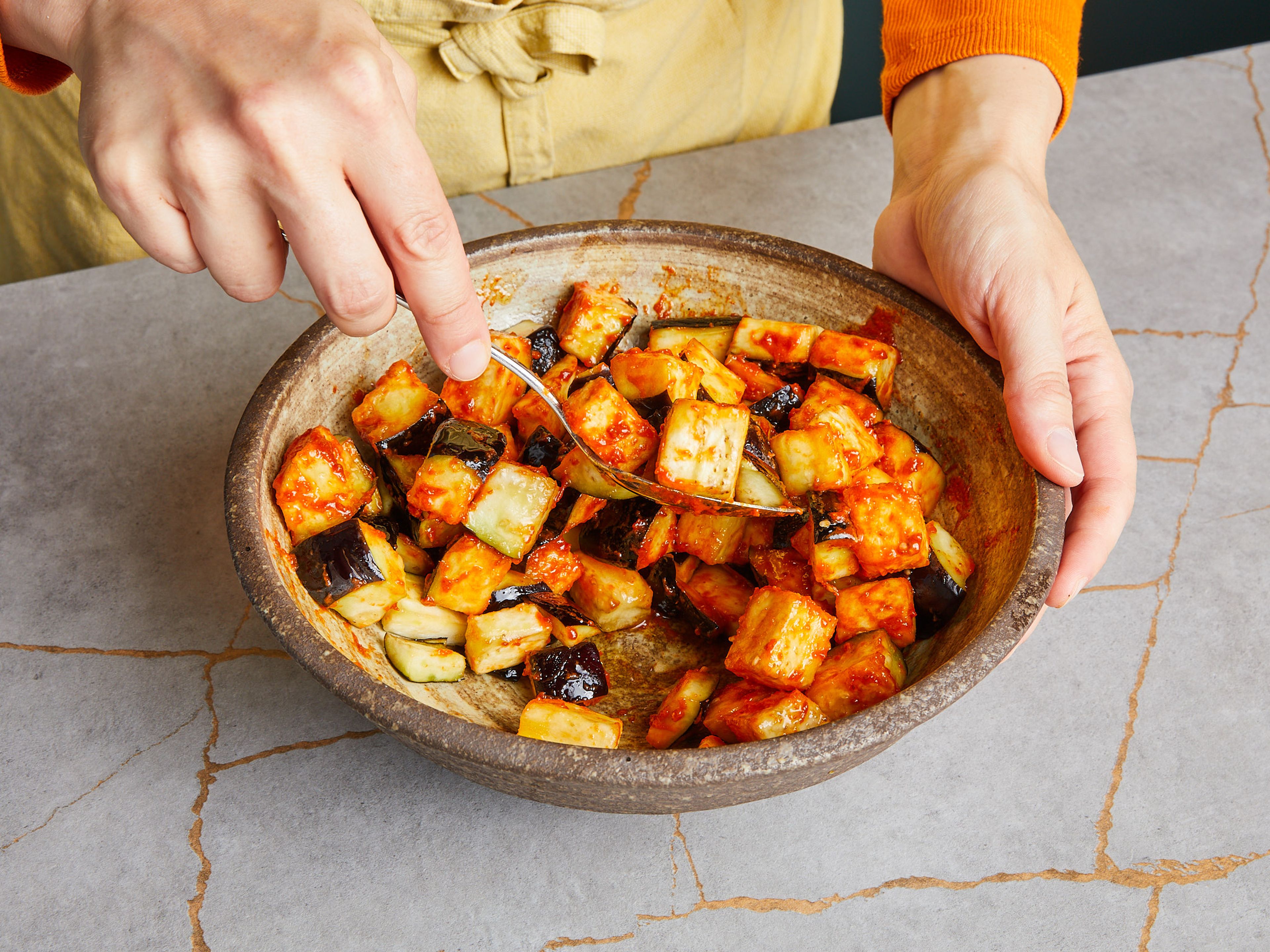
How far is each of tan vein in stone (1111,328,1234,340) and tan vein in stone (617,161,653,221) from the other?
104 centimetres

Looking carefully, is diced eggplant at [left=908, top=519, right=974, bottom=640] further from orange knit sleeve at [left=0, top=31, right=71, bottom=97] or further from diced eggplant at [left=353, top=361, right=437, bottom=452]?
orange knit sleeve at [left=0, top=31, right=71, bottom=97]

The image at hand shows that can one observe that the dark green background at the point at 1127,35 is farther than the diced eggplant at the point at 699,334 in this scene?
Yes

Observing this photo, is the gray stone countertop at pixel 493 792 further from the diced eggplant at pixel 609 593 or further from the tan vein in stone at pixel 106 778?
the diced eggplant at pixel 609 593

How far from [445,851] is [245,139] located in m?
0.87

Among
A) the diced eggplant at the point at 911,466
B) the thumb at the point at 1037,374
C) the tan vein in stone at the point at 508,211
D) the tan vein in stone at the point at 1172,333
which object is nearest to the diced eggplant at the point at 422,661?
the diced eggplant at the point at 911,466

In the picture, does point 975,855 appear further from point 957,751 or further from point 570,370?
point 570,370

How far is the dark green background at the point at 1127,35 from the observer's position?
415cm

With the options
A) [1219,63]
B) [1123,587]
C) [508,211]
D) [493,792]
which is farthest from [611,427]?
[1219,63]

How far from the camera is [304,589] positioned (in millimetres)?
1118

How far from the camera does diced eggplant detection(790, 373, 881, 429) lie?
1329mm

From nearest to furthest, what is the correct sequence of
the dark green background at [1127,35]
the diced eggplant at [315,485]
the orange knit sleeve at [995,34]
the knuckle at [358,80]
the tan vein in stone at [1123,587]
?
the knuckle at [358,80], the diced eggplant at [315,485], the tan vein in stone at [1123,587], the orange knit sleeve at [995,34], the dark green background at [1127,35]

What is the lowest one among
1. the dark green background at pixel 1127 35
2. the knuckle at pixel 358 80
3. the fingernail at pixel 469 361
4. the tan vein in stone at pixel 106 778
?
the dark green background at pixel 1127 35

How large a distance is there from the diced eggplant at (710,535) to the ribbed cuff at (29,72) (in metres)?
1.09

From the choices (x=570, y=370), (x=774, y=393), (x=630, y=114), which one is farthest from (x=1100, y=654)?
(x=630, y=114)
